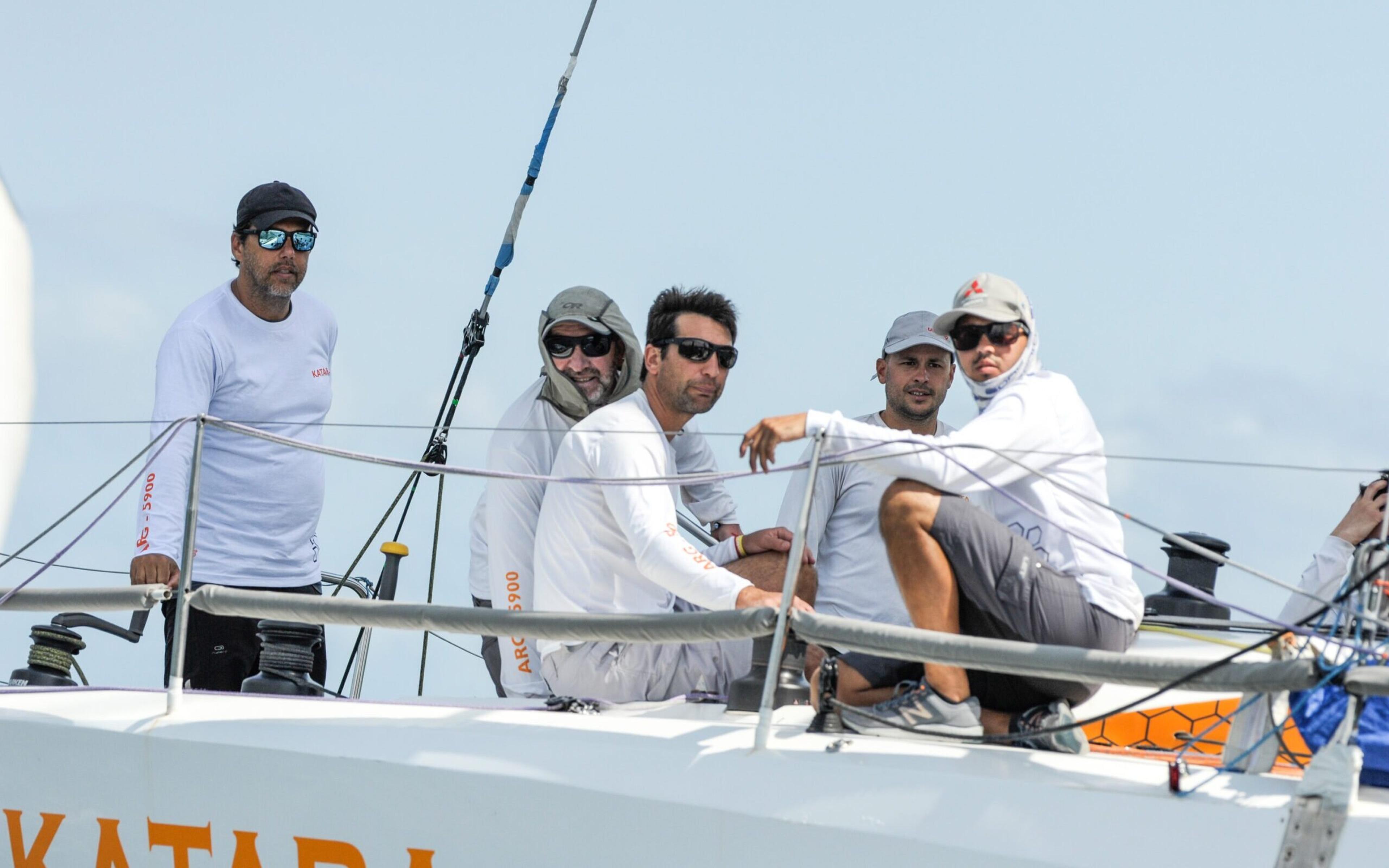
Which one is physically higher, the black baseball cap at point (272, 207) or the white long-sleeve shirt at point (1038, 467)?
the black baseball cap at point (272, 207)

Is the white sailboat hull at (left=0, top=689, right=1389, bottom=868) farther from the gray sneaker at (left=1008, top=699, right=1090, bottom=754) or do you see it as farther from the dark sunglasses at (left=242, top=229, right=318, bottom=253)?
the dark sunglasses at (left=242, top=229, right=318, bottom=253)

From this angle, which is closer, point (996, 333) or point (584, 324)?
point (996, 333)

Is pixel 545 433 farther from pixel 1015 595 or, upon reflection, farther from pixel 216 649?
pixel 1015 595

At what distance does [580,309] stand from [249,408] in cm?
102

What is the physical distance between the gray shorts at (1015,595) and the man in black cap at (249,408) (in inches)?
79.7

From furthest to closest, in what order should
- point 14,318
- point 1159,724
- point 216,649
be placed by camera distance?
point 14,318
point 1159,724
point 216,649

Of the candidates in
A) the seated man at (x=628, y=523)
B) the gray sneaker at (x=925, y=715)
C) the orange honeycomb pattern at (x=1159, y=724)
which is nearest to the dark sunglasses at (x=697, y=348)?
the seated man at (x=628, y=523)

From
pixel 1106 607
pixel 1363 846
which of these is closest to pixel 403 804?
pixel 1106 607

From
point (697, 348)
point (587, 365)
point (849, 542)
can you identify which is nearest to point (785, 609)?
point (697, 348)

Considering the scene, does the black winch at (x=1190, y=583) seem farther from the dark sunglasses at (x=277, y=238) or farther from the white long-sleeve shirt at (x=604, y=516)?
the dark sunglasses at (x=277, y=238)

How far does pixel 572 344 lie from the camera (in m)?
4.40

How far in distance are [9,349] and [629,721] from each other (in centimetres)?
576

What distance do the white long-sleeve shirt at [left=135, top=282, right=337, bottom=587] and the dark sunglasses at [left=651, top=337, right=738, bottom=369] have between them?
1090 mm

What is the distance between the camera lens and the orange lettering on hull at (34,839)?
153 inches
